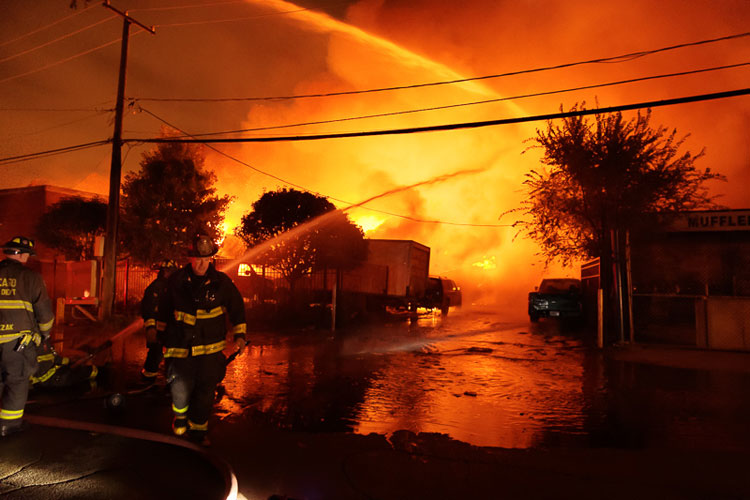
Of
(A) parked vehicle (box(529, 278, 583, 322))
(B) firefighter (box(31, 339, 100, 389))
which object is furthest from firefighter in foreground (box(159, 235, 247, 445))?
(A) parked vehicle (box(529, 278, 583, 322))

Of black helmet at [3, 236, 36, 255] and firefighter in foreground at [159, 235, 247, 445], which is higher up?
black helmet at [3, 236, 36, 255]

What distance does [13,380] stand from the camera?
443 cm

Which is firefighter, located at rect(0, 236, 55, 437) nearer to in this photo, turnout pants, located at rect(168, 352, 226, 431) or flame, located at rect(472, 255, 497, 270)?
turnout pants, located at rect(168, 352, 226, 431)

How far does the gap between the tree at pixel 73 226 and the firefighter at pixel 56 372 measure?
19.9 metres

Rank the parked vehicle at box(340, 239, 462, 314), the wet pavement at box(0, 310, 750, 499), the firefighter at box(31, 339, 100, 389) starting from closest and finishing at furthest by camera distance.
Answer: the wet pavement at box(0, 310, 750, 499), the firefighter at box(31, 339, 100, 389), the parked vehicle at box(340, 239, 462, 314)

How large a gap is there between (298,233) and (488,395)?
1289cm

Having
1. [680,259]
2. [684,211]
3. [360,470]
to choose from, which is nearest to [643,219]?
[684,211]

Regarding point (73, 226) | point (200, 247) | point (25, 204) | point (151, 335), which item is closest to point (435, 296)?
point (73, 226)

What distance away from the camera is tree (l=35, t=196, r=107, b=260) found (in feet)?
78.1

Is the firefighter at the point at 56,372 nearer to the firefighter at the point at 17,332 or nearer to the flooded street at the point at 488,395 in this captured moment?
the firefighter at the point at 17,332

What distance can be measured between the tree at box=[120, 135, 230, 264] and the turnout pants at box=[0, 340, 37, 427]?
17.1m

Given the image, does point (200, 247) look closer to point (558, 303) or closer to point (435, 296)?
point (558, 303)

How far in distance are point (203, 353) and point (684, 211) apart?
13.1 m

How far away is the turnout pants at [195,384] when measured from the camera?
4.26 metres
